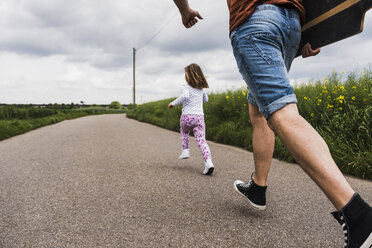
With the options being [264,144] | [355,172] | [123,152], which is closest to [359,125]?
[355,172]

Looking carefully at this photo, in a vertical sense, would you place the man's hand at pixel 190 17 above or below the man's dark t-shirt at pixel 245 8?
above

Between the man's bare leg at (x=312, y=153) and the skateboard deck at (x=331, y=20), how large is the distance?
0.45 metres

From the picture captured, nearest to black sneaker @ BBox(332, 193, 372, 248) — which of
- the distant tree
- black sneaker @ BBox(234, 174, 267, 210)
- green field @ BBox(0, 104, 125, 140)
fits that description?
black sneaker @ BBox(234, 174, 267, 210)

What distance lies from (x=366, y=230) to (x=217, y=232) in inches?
37.1

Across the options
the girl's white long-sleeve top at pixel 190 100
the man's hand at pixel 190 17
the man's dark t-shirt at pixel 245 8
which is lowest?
the girl's white long-sleeve top at pixel 190 100

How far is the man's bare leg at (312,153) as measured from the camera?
3.60 ft

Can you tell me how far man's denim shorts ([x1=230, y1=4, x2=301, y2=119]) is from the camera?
1322 mm

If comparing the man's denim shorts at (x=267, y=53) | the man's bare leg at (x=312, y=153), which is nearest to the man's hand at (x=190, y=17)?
the man's denim shorts at (x=267, y=53)

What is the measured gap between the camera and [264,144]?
196 cm

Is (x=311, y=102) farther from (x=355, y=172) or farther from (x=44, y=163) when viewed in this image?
(x=44, y=163)

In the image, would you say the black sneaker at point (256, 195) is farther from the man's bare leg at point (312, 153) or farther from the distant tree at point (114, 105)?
the distant tree at point (114, 105)

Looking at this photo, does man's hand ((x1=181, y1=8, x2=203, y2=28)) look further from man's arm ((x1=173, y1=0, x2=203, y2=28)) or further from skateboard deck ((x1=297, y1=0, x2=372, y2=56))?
skateboard deck ((x1=297, y1=0, x2=372, y2=56))

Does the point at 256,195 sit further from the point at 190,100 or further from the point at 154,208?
the point at 190,100

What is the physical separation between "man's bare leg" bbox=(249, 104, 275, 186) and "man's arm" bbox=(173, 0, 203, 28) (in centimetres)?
76
